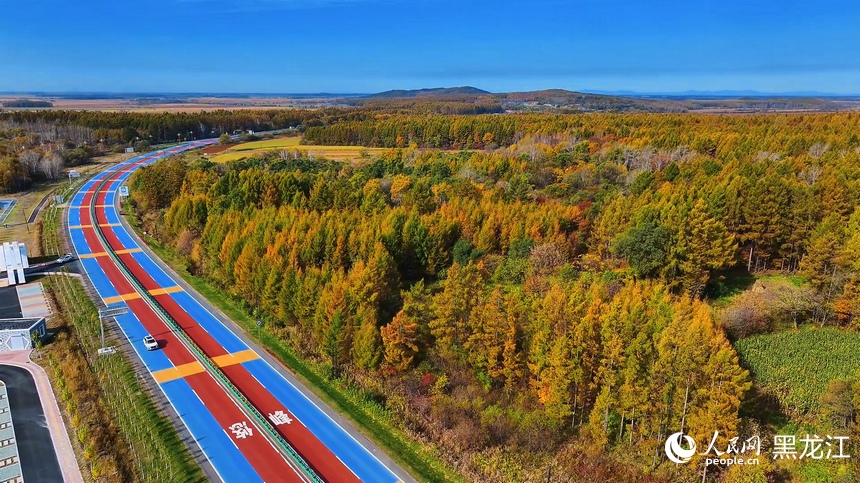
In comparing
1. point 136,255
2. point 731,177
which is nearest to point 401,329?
point 136,255

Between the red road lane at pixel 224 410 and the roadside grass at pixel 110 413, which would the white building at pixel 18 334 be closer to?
the roadside grass at pixel 110 413

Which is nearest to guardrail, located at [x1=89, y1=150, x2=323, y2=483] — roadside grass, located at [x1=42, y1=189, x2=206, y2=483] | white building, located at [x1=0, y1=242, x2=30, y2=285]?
roadside grass, located at [x1=42, y1=189, x2=206, y2=483]

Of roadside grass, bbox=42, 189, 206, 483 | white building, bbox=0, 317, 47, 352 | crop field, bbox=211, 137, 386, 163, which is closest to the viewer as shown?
roadside grass, bbox=42, 189, 206, 483

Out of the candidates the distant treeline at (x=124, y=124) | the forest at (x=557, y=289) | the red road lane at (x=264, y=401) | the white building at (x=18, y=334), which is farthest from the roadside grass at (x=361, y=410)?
the distant treeline at (x=124, y=124)

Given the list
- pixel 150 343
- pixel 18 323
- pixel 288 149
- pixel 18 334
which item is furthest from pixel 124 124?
pixel 150 343

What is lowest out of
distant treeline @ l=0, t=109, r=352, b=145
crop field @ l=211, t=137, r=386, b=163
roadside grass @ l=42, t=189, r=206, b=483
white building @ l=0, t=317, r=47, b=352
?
roadside grass @ l=42, t=189, r=206, b=483

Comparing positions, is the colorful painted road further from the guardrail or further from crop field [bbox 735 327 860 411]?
crop field [bbox 735 327 860 411]

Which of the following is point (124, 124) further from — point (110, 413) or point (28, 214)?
point (110, 413)
